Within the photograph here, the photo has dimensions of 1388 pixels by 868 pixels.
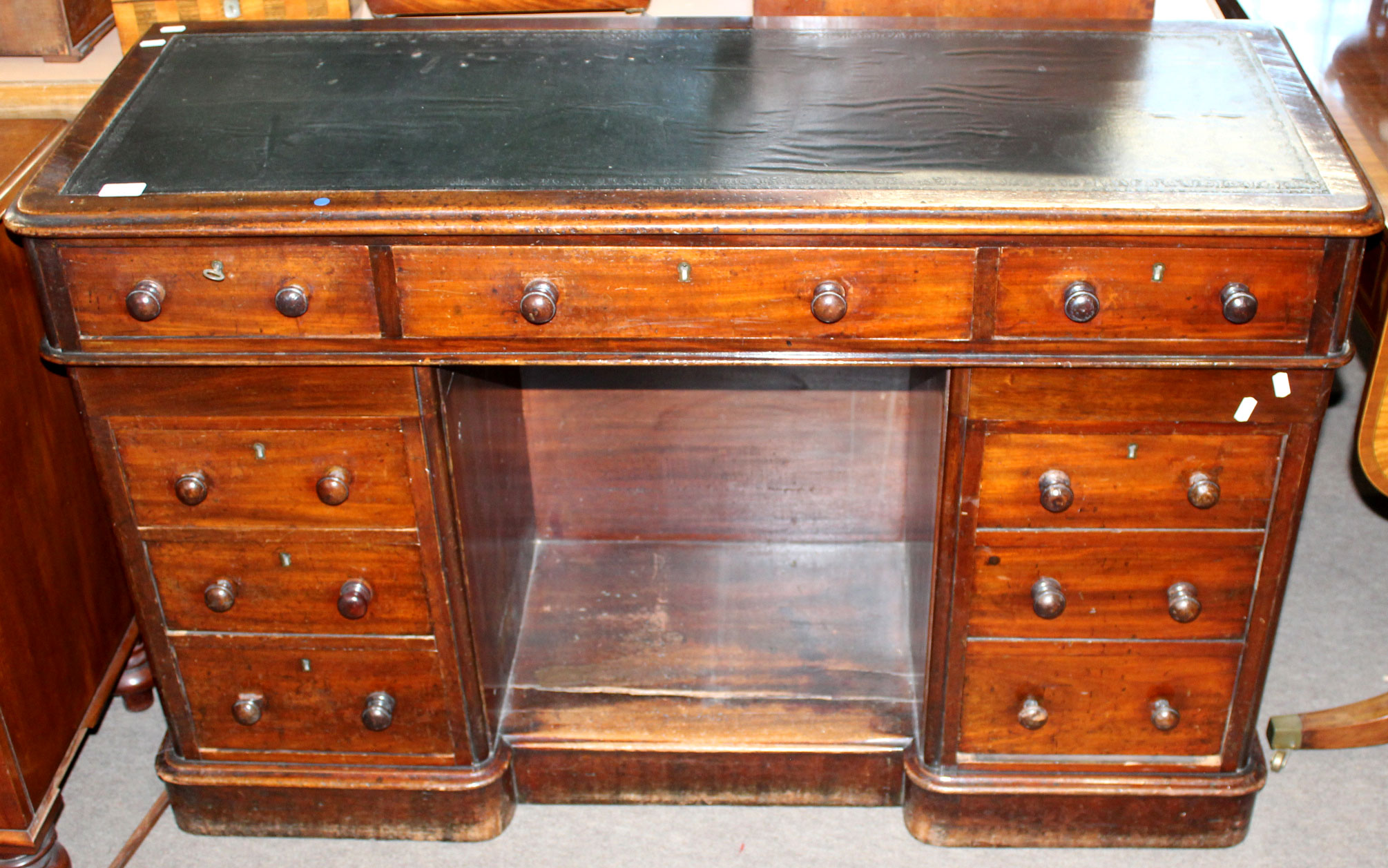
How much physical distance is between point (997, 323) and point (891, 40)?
562mm

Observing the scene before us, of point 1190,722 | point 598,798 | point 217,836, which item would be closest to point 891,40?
point 1190,722

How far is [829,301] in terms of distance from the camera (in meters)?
1.57

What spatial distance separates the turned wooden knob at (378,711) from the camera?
192 cm

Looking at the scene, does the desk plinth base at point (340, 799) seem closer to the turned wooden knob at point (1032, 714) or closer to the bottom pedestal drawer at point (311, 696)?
the bottom pedestal drawer at point (311, 696)

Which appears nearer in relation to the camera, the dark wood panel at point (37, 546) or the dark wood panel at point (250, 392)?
the dark wood panel at point (250, 392)

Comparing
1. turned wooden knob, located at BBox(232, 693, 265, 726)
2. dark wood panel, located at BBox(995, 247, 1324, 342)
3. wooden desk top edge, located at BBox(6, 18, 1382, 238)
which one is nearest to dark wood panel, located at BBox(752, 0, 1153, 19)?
wooden desk top edge, located at BBox(6, 18, 1382, 238)

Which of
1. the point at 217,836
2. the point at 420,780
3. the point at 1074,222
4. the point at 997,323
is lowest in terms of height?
the point at 217,836

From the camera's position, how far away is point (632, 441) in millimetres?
2404

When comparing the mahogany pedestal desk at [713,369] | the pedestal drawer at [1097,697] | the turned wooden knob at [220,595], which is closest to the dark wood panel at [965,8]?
the mahogany pedestal desk at [713,369]

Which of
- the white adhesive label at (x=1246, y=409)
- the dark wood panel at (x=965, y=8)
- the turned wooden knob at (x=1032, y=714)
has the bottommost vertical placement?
the turned wooden knob at (x=1032, y=714)

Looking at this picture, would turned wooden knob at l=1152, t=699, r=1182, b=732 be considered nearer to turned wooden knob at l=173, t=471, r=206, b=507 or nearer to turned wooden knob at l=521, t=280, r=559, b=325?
turned wooden knob at l=521, t=280, r=559, b=325

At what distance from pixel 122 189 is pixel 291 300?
0.79 feet

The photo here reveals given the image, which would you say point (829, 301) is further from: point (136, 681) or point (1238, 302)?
point (136, 681)

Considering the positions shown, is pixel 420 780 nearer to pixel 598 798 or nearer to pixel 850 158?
pixel 598 798
